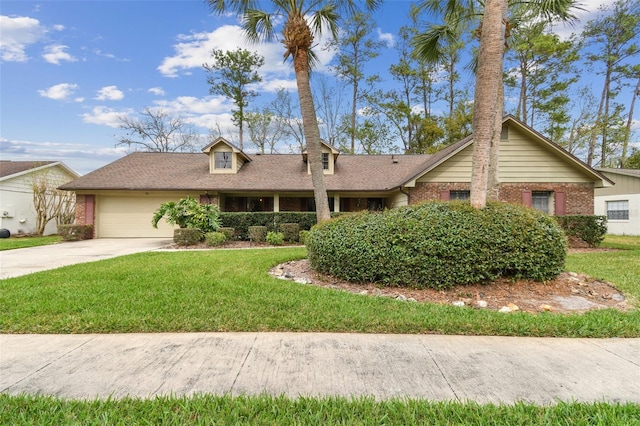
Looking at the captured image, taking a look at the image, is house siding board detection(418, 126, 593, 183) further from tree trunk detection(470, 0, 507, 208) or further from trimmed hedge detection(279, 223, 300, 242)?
tree trunk detection(470, 0, 507, 208)

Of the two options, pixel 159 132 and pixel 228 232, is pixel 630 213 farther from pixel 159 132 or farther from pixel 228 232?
pixel 159 132

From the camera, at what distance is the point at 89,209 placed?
1512cm

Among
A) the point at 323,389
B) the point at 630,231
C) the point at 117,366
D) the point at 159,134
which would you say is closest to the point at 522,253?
the point at 323,389

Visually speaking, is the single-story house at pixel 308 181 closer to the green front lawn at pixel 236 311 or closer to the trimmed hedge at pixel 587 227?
the trimmed hedge at pixel 587 227

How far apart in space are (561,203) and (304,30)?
12696mm

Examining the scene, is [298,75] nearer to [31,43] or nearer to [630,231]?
[31,43]

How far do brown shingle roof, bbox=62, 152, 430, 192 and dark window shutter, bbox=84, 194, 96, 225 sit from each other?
0.72m

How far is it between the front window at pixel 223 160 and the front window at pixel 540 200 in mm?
14883

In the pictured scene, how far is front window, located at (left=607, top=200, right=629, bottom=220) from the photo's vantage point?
57.6 ft

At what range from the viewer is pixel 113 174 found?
15938 millimetres

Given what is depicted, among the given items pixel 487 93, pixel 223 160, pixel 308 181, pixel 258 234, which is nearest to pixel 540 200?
pixel 487 93

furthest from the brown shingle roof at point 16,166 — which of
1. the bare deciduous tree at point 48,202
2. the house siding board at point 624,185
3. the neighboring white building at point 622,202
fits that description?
the house siding board at point 624,185

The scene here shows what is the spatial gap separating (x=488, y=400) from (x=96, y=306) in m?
4.81

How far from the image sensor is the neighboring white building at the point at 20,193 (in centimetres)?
1622
